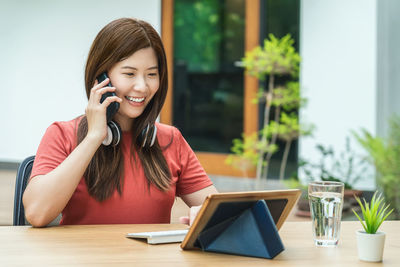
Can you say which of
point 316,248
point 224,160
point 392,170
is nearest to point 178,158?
point 316,248

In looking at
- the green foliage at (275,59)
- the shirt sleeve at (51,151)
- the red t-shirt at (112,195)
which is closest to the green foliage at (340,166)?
the green foliage at (275,59)

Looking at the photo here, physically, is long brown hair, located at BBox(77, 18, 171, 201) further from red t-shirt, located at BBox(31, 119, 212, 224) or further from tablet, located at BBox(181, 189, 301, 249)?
tablet, located at BBox(181, 189, 301, 249)

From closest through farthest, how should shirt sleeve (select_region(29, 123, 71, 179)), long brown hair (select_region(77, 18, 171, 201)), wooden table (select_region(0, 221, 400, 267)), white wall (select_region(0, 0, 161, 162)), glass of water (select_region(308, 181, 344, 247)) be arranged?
wooden table (select_region(0, 221, 400, 267)) < glass of water (select_region(308, 181, 344, 247)) < shirt sleeve (select_region(29, 123, 71, 179)) < long brown hair (select_region(77, 18, 171, 201)) < white wall (select_region(0, 0, 161, 162))

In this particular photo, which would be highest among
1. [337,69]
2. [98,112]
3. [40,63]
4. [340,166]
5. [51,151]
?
[40,63]

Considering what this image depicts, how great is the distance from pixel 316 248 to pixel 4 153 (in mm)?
6595

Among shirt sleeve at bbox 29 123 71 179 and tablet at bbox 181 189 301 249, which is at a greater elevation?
shirt sleeve at bbox 29 123 71 179

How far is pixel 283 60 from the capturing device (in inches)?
194

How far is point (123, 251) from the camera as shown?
1205 mm

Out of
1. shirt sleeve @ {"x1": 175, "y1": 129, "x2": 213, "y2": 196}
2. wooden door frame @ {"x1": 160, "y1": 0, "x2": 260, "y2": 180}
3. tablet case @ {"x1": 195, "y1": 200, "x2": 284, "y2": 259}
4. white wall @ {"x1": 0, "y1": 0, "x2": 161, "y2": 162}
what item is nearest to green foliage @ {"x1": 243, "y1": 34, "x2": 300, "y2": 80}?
wooden door frame @ {"x1": 160, "y1": 0, "x2": 260, "y2": 180}

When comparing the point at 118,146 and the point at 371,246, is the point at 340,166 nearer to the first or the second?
the point at 118,146

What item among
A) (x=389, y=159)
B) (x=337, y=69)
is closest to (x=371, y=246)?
(x=389, y=159)

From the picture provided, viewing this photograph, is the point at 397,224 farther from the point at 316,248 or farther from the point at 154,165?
the point at 154,165

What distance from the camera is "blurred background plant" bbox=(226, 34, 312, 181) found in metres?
4.97

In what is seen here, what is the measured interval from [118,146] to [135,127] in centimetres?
9
